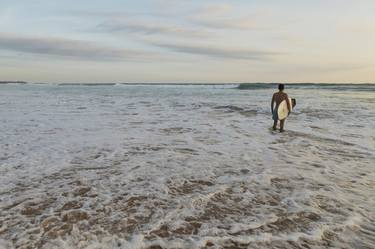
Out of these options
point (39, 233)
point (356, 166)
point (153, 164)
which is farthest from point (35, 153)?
point (356, 166)

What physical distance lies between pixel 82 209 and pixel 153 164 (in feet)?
8.57

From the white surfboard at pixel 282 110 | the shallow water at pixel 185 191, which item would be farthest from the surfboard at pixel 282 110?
the shallow water at pixel 185 191

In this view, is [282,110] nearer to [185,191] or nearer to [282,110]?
[282,110]

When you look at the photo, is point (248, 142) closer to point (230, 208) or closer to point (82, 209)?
point (230, 208)

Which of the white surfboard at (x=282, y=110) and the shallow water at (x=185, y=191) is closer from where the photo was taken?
the shallow water at (x=185, y=191)

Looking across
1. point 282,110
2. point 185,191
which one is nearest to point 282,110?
point 282,110

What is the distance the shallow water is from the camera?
4176mm

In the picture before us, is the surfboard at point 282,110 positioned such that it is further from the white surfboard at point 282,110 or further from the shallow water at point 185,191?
the shallow water at point 185,191

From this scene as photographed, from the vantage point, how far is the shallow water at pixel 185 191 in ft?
13.7

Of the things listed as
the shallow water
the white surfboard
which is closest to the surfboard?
the white surfboard

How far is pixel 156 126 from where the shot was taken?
13.0 meters

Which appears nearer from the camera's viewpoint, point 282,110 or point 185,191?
point 185,191

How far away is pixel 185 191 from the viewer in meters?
5.72

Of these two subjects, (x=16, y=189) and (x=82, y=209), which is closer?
(x=82, y=209)
